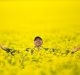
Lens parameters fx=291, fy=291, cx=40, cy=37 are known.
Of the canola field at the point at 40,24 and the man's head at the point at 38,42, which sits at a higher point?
the canola field at the point at 40,24

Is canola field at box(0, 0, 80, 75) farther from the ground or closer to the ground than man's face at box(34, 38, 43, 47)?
farther from the ground

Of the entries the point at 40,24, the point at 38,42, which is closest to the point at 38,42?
the point at 38,42

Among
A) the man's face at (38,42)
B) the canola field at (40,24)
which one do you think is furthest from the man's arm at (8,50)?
the man's face at (38,42)

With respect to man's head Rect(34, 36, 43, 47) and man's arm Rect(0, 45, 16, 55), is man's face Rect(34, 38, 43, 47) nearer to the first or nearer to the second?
man's head Rect(34, 36, 43, 47)

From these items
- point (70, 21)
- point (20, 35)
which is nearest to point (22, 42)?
point (20, 35)

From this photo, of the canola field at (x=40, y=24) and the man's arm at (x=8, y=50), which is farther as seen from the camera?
the canola field at (x=40, y=24)

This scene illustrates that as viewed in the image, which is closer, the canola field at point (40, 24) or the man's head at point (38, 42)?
the man's head at point (38, 42)

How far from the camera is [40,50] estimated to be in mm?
3754

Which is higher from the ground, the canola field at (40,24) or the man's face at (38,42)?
the canola field at (40,24)

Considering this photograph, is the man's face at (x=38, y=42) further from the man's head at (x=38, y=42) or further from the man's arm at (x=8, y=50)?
the man's arm at (x=8, y=50)

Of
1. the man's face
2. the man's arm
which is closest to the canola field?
the man's arm

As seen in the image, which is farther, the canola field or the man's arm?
the canola field

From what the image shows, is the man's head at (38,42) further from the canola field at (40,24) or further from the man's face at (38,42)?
the canola field at (40,24)

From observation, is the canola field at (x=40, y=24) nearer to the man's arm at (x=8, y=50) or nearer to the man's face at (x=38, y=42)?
the man's arm at (x=8, y=50)
